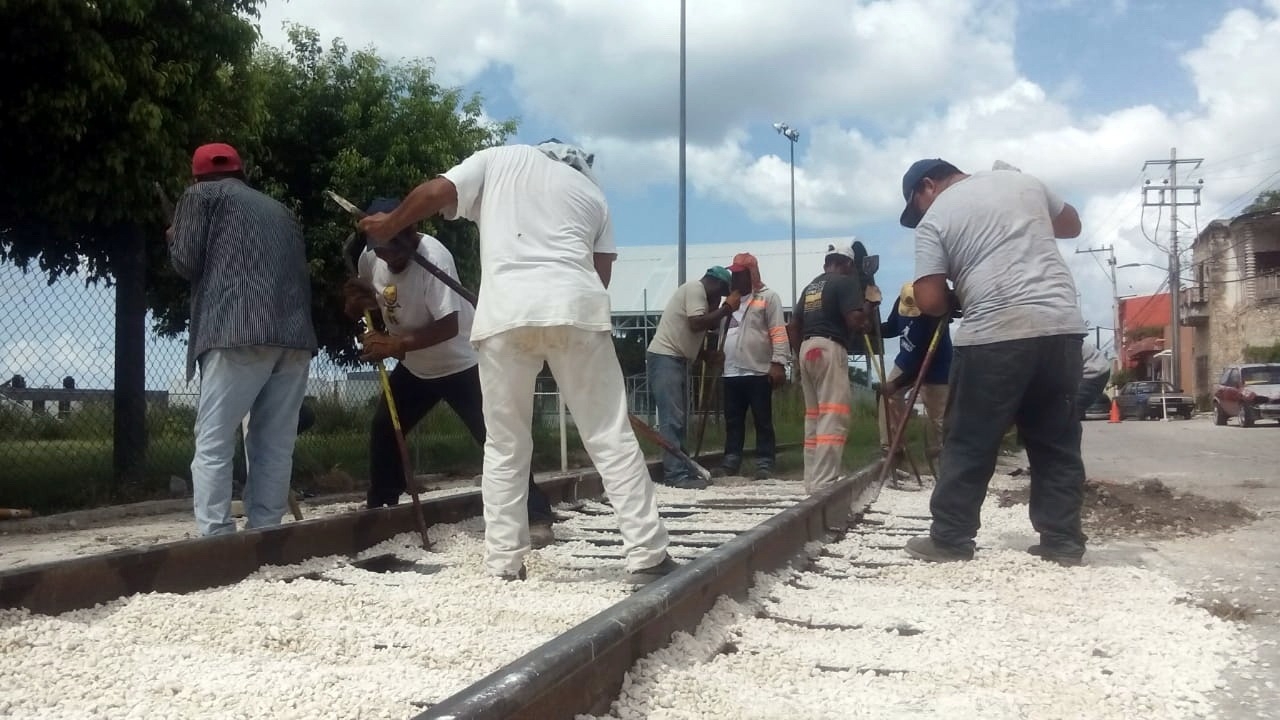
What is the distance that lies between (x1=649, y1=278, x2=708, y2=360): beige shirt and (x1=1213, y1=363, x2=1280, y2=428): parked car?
2456 centimetres

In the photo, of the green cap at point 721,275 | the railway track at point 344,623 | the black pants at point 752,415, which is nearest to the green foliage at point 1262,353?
the black pants at point 752,415

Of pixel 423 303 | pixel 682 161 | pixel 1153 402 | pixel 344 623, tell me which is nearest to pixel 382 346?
pixel 423 303

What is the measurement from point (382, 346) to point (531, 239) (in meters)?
1.37

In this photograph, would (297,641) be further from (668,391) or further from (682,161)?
(682,161)

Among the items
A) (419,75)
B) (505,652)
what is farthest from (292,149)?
(505,652)

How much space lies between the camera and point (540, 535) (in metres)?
5.22

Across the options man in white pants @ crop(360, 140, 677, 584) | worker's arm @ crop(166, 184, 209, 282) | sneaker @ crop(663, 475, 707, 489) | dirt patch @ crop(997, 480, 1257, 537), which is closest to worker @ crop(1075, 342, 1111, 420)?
dirt patch @ crop(997, 480, 1257, 537)

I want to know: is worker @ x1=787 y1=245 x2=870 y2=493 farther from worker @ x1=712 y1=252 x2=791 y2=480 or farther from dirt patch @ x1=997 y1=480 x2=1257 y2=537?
dirt patch @ x1=997 y1=480 x2=1257 y2=537

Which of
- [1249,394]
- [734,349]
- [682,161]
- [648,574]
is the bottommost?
[648,574]

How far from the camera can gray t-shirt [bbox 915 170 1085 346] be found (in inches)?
184

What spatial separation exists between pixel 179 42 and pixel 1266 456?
14.5 metres

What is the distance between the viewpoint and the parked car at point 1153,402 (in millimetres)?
41688

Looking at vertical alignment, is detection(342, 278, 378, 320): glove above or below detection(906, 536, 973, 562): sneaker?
above

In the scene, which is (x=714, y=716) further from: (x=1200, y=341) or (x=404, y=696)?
(x=1200, y=341)
